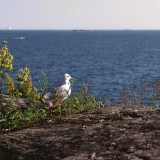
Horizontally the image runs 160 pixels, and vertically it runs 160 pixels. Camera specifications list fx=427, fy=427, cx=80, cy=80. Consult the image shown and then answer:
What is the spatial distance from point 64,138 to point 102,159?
2.14 feet

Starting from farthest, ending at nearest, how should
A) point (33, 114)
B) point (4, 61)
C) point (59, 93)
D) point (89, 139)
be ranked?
point (59, 93)
point (4, 61)
point (33, 114)
point (89, 139)

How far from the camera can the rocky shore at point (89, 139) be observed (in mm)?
3671

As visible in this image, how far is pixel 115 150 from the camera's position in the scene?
12.2 feet

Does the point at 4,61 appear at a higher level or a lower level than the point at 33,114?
higher

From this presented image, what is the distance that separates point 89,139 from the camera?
4.00m

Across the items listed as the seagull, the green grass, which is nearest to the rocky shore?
the green grass

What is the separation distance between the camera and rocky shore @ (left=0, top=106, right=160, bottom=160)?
3.67 meters

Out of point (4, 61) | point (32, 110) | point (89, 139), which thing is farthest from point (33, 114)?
point (89, 139)

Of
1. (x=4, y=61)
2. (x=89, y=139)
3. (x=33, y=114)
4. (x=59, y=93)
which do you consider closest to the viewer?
(x=89, y=139)

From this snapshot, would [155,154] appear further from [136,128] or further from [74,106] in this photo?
[74,106]

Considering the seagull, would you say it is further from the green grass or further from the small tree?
the small tree

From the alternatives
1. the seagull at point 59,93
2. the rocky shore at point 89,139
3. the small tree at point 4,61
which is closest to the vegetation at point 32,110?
the small tree at point 4,61

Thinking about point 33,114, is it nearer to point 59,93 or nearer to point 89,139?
point 89,139

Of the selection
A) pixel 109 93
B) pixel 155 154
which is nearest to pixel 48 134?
pixel 155 154
